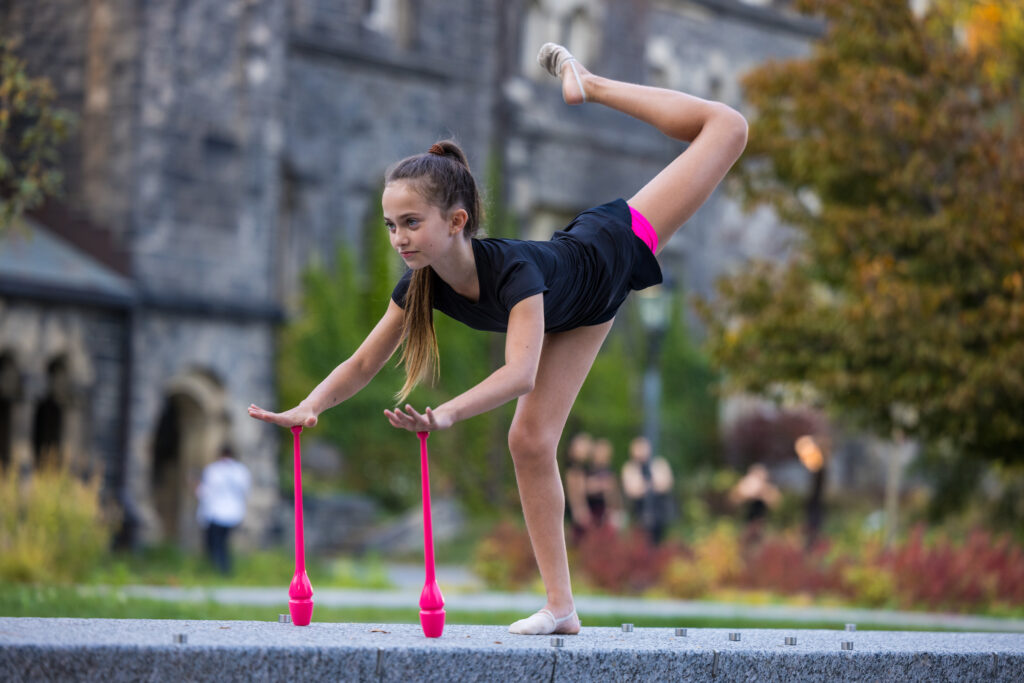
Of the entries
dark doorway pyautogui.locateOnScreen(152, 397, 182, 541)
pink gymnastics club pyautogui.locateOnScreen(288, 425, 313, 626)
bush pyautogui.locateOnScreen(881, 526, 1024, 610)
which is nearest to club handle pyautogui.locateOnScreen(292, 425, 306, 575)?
pink gymnastics club pyautogui.locateOnScreen(288, 425, 313, 626)

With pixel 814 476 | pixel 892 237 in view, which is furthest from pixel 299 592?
pixel 814 476

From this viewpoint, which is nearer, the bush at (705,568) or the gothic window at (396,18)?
the bush at (705,568)

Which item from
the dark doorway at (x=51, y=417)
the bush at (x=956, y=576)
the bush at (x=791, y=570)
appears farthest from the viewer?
the dark doorway at (x=51, y=417)

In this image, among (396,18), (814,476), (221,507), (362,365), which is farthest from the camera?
(396,18)

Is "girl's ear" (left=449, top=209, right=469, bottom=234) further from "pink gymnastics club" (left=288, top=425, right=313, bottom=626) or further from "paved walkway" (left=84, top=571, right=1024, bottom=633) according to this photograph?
"paved walkway" (left=84, top=571, right=1024, bottom=633)

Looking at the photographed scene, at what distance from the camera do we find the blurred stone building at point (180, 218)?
1795 centimetres

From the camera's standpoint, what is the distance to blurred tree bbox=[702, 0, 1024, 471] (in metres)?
12.1

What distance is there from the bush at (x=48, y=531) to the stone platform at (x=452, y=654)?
27.4 feet

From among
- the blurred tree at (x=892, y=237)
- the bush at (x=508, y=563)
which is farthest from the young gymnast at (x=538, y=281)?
the bush at (x=508, y=563)

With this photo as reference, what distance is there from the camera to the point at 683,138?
5.04 meters

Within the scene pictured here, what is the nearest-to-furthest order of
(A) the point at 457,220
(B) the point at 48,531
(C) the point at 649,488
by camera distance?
(A) the point at 457,220 < (B) the point at 48,531 < (C) the point at 649,488

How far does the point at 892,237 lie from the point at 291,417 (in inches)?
375

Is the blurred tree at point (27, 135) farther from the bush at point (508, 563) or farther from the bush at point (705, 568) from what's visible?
the bush at point (705, 568)

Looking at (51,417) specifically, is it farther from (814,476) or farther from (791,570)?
(814,476)
